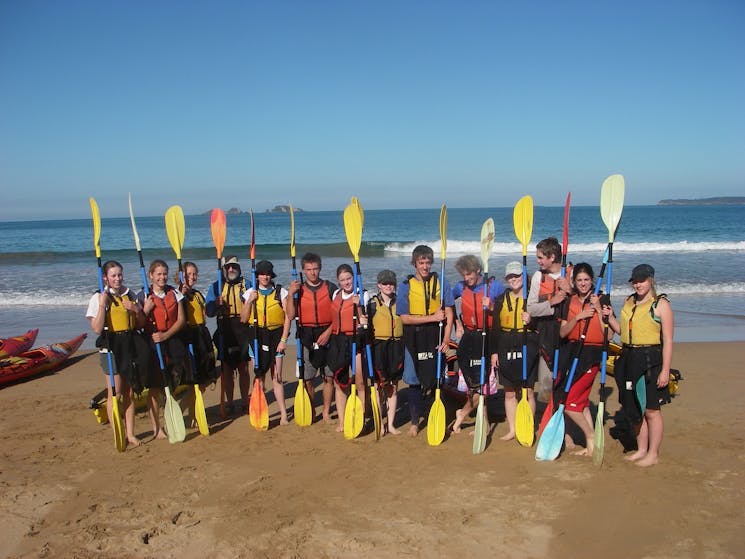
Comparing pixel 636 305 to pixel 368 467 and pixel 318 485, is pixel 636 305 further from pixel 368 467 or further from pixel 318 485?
pixel 318 485

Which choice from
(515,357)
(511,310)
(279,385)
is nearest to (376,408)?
(279,385)

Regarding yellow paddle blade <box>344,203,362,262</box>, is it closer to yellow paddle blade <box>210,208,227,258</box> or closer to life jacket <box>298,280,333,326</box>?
life jacket <box>298,280,333,326</box>

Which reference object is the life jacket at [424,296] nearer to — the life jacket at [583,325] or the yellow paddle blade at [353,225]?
the yellow paddle blade at [353,225]

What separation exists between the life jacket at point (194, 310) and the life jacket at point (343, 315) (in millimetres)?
1165

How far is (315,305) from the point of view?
5117 mm

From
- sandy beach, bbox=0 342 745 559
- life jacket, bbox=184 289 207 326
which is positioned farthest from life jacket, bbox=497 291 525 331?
life jacket, bbox=184 289 207 326

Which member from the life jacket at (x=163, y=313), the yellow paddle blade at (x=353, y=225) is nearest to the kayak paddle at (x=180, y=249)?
the life jacket at (x=163, y=313)

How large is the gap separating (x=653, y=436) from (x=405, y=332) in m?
2.04

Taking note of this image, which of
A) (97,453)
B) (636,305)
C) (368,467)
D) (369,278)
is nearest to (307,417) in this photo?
(368,467)

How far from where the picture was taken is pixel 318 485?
420 cm

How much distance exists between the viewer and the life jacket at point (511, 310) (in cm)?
467

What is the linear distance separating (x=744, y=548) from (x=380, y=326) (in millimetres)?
2854

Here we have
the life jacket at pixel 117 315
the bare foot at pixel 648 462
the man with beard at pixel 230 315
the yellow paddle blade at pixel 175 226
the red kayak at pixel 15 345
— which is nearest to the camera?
the bare foot at pixel 648 462

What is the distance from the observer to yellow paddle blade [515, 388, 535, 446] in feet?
15.5
